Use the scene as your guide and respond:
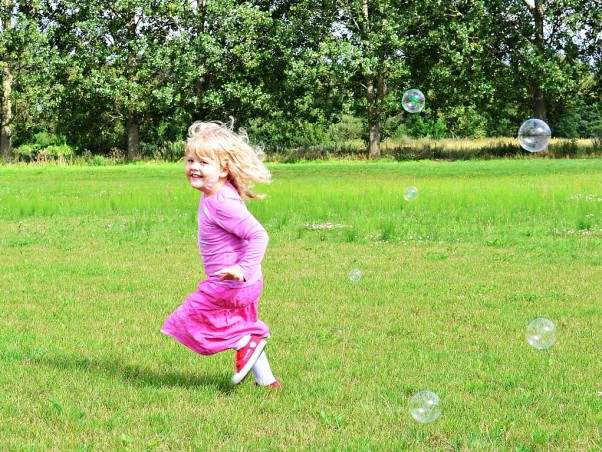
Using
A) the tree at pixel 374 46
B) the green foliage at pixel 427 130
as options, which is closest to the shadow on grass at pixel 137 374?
the tree at pixel 374 46

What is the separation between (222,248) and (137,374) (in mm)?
1522

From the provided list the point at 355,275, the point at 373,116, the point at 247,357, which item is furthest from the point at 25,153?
the point at 247,357

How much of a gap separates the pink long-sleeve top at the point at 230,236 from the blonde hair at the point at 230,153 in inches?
4.4

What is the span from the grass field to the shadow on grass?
3 cm

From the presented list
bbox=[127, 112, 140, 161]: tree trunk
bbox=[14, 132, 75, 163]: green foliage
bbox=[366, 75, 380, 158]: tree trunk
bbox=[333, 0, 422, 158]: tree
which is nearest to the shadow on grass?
bbox=[333, 0, 422, 158]: tree

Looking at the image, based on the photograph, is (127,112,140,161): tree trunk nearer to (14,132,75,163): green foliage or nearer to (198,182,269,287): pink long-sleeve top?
(14,132,75,163): green foliage

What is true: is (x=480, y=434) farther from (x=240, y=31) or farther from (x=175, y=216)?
(x=240, y=31)

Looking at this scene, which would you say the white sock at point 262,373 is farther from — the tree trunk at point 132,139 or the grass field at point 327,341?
the tree trunk at point 132,139

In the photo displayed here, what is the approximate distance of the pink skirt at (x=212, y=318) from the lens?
616 cm

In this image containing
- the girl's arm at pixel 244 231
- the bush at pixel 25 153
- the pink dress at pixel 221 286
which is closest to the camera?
the girl's arm at pixel 244 231

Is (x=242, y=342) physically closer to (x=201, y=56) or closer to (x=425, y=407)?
(x=425, y=407)

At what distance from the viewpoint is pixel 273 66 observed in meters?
57.7

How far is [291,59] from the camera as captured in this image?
2074 inches

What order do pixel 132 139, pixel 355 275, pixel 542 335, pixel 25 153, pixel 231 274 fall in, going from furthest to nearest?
pixel 25 153
pixel 132 139
pixel 355 275
pixel 542 335
pixel 231 274
